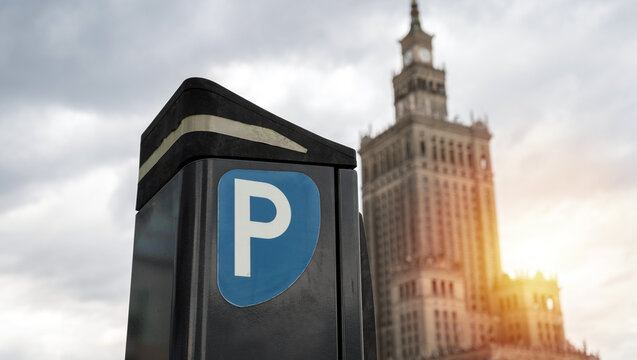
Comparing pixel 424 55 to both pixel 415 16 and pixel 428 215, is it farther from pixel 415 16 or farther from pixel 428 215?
pixel 428 215

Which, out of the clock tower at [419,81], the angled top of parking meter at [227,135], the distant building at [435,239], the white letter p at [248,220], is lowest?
the white letter p at [248,220]

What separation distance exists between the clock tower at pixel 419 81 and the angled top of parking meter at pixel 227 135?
10805 centimetres

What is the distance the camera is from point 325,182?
3400 mm

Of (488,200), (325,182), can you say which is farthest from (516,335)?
(325,182)

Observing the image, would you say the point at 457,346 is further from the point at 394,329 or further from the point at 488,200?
the point at 488,200

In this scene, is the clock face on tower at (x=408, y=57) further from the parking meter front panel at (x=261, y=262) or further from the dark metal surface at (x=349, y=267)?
the parking meter front panel at (x=261, y=262)

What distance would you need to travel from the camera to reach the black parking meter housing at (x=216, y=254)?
9.75 feet

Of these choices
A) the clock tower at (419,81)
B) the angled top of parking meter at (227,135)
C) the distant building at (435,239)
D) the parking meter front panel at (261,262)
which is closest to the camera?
the parking meter front panel at (261,262)

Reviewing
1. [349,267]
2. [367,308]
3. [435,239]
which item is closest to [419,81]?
[435,239]

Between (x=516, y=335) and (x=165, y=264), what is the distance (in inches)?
4012

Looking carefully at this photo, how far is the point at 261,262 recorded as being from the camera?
3117mm

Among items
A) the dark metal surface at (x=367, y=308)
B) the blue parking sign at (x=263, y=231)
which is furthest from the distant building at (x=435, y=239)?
the blue parking sign at (x=263, y=231)

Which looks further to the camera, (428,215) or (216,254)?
(428,215)

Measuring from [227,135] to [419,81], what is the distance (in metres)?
114
